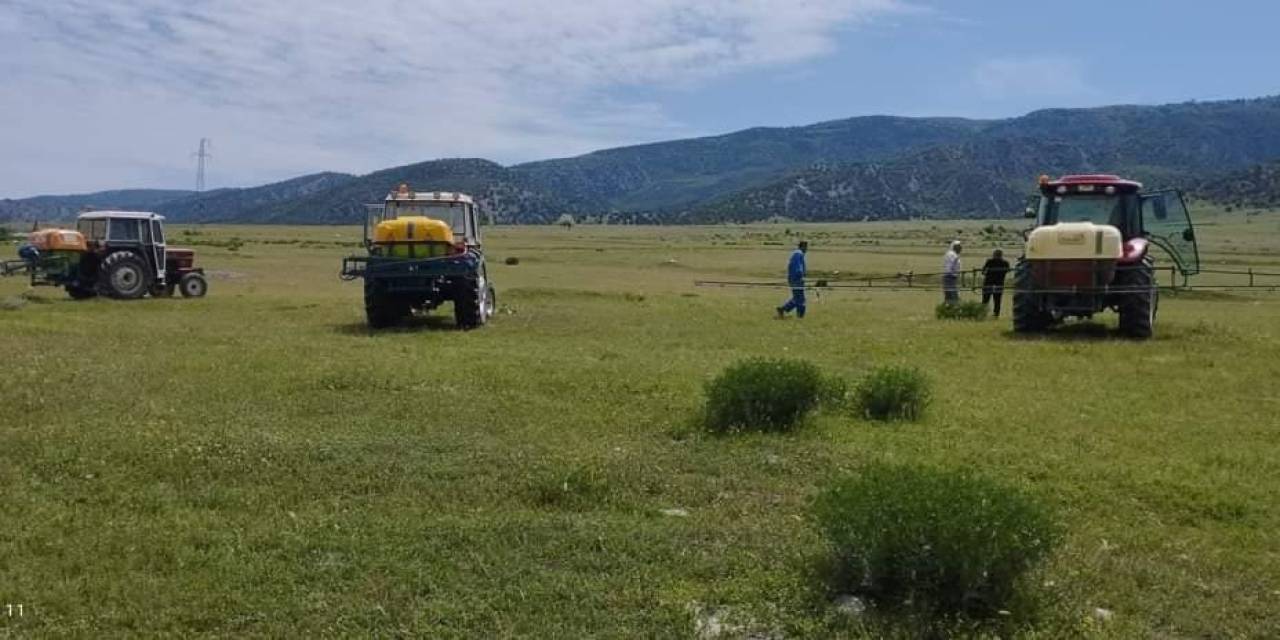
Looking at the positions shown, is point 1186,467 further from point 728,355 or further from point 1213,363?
point 728,355

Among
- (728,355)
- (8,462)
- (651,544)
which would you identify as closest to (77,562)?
(8,462)

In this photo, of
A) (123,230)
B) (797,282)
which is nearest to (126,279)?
(123,230)

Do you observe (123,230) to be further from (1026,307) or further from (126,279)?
(1026,307)

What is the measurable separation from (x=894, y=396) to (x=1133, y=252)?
9852 millimetres

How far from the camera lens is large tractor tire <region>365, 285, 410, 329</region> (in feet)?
67.8

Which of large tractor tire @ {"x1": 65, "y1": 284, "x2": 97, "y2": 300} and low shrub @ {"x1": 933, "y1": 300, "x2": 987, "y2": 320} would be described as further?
large tractor tire @ {"x1": 65, "y1": 284, "x2": 97, "y2": 300}

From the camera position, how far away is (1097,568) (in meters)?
6.50

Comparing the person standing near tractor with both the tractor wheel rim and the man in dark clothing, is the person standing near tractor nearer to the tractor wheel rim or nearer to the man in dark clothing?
the man in dark clothing

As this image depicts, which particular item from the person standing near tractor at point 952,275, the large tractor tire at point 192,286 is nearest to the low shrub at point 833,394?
the person standing near tractor at point 952,275

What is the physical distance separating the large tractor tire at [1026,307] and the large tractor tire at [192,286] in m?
21.7

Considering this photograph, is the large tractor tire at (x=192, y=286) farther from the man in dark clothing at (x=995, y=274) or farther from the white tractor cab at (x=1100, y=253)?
the white tractor cab at (x=1100, y=253)

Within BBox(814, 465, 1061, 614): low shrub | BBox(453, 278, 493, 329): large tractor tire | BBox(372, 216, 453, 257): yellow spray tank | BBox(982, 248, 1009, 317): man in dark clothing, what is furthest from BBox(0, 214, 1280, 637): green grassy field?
BBox(982, 248, 1009, 317): man in dark clothing

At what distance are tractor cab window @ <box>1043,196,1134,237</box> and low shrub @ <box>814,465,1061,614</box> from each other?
15.8m

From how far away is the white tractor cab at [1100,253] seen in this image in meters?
18.2
